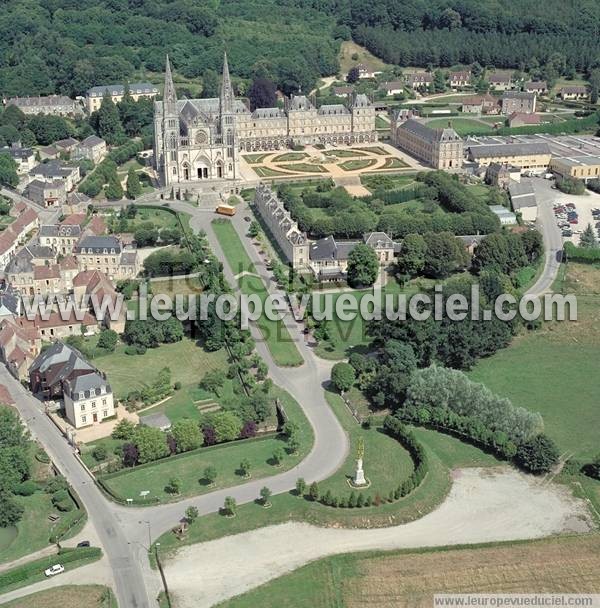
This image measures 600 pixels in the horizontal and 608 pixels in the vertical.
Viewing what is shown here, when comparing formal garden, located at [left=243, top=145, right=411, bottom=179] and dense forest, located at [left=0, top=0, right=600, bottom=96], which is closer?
formal garden, located at [left=243, top=145, right=411, bottom=179]

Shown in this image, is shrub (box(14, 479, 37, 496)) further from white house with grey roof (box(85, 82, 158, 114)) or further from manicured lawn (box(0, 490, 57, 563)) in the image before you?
white house with grey roof (box(85, 82, 158, 114))

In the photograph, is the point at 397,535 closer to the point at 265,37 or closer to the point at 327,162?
the point at 327,162

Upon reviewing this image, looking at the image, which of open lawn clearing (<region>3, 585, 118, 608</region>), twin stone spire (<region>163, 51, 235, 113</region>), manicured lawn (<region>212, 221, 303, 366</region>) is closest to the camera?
open lawn clearing (<region>3, 585, 118, 608</region>)

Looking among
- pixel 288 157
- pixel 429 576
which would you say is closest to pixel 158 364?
pixel 429 576

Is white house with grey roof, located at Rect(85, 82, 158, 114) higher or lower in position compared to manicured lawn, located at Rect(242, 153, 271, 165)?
higher

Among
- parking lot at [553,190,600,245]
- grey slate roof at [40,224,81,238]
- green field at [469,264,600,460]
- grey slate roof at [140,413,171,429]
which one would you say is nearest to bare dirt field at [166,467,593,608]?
green field at [469,264,600,460]

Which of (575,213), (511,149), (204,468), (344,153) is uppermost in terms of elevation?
(511,149)
